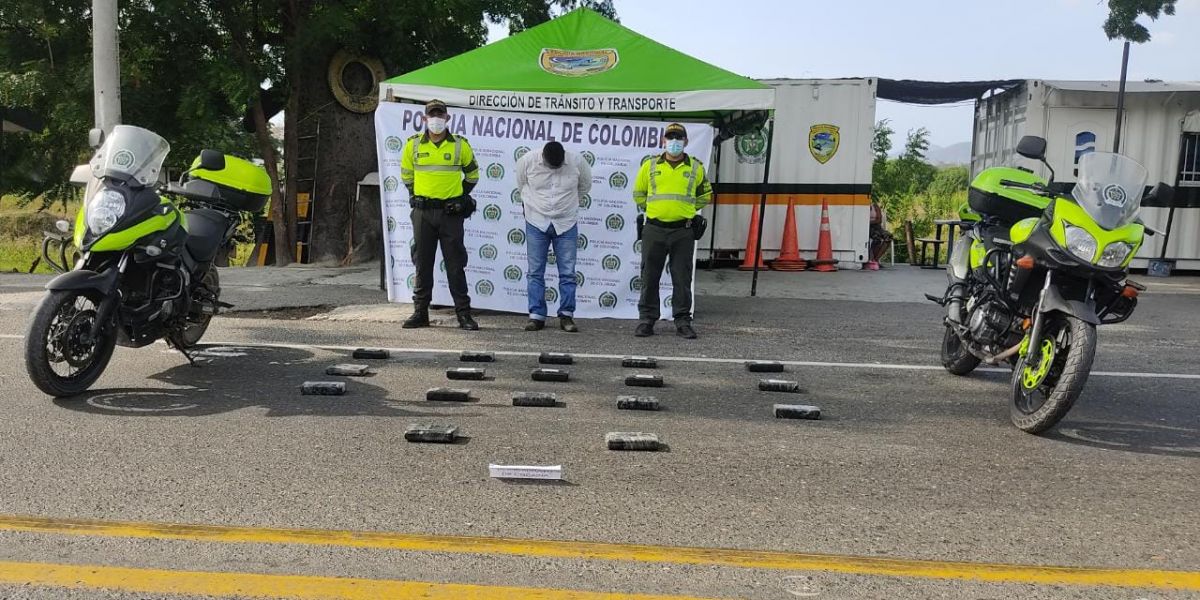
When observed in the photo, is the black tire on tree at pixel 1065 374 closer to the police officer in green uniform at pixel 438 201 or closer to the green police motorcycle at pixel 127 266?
the police officer in green uniform at pixel 438 201

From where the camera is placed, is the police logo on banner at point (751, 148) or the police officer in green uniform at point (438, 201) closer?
the police officer in green uniform at point (438, 201)

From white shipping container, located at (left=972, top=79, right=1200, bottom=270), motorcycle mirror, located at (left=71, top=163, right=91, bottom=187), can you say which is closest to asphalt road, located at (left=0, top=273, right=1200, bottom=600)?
motorcycle mirror, located at (left=71, top=163, right=91, bottom=187)

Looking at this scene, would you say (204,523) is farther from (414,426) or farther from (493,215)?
(493,215)

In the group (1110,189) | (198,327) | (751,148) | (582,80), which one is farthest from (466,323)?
(751,148)

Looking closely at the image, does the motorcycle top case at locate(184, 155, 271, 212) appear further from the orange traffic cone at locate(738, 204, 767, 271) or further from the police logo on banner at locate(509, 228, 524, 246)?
the orange traffic cone at locate(738, 204, 767, 271)

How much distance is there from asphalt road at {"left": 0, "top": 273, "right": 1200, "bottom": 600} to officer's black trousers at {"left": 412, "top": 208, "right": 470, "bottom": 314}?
5.78 feet

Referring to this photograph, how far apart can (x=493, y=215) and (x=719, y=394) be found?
427cm

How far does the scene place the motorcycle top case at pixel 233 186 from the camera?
21.7ft

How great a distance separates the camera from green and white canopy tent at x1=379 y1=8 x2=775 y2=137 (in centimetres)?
969

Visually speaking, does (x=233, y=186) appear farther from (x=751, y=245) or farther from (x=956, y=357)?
(x=751, y=245)

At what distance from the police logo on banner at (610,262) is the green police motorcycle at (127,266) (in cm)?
397

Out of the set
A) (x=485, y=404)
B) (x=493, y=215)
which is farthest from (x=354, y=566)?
(x=493, y=215)

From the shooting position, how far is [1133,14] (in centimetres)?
1448

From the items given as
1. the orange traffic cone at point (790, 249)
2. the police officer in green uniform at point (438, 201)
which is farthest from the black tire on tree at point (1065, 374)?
the orange traffic cone at point (790, 249)
